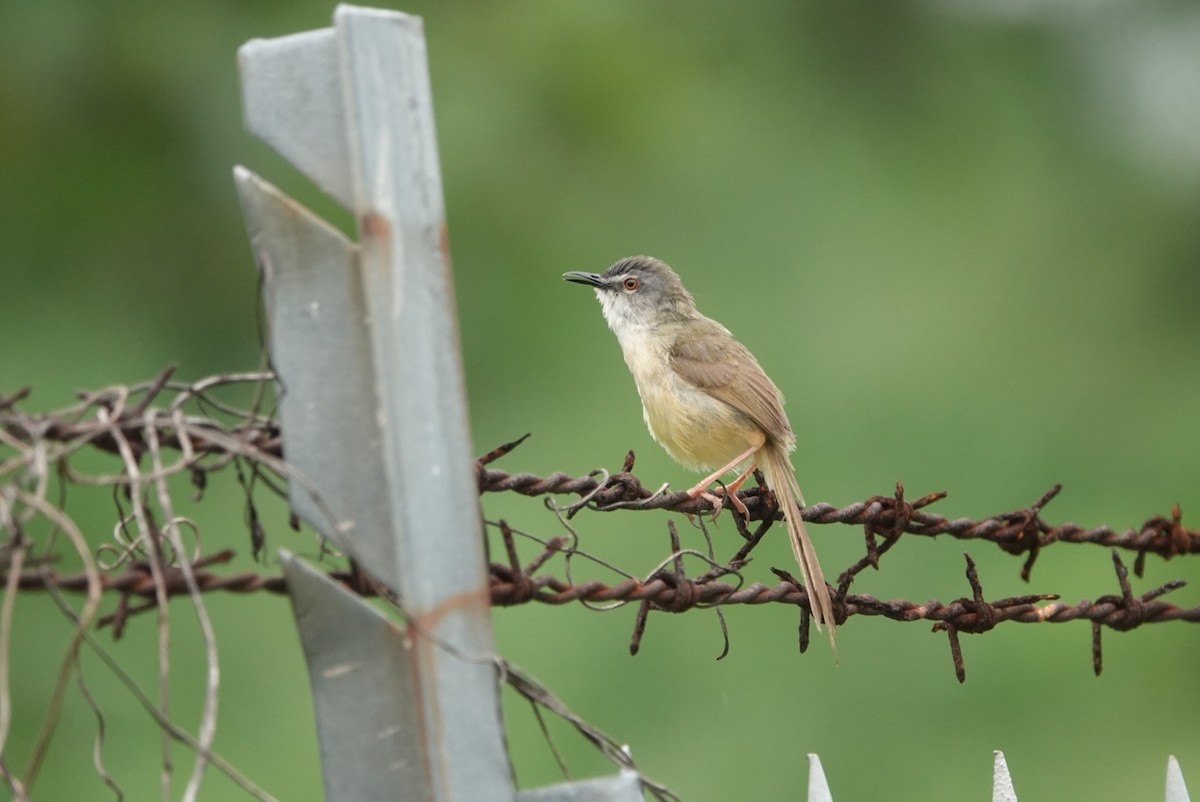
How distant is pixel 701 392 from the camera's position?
5730 millimetres

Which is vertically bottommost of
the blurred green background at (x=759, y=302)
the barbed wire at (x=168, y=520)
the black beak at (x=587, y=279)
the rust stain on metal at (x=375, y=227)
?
the blurred green background at (x=759, y=302)

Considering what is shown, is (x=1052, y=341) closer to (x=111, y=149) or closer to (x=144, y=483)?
(x=111, y=149)

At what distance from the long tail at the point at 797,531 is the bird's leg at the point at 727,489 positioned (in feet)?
0.24

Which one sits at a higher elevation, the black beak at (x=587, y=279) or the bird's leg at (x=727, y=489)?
the black beak at (x=587, y=279)

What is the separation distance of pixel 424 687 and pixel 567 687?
21.8ft

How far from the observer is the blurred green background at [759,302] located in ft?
32.5

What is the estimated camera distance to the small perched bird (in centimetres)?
554

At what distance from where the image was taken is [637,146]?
14.4 m

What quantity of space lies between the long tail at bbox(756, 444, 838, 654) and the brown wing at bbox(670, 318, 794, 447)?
0.10 m

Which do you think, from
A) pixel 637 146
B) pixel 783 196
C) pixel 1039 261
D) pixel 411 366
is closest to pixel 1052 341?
pixel 1039 261

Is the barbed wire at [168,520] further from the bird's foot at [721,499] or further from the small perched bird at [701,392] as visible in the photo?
the small perched bird at [701,392]

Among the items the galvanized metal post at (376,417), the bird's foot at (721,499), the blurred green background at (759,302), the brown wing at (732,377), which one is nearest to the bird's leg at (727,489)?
the bird's foot at (721,499)

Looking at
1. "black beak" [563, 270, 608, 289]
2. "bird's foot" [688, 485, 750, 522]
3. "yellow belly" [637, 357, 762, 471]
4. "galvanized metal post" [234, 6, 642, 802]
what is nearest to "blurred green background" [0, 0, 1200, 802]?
"black beak" [563, 270, 608, 289]

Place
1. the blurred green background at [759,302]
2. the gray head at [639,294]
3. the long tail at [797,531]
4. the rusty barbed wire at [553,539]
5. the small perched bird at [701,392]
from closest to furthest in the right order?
the rusty barbed wire at [553,539]
the long tail at [797,531]
the small perched bird at [701,392]
the gray head at [639,294]
the blurred green background at [759,302]
